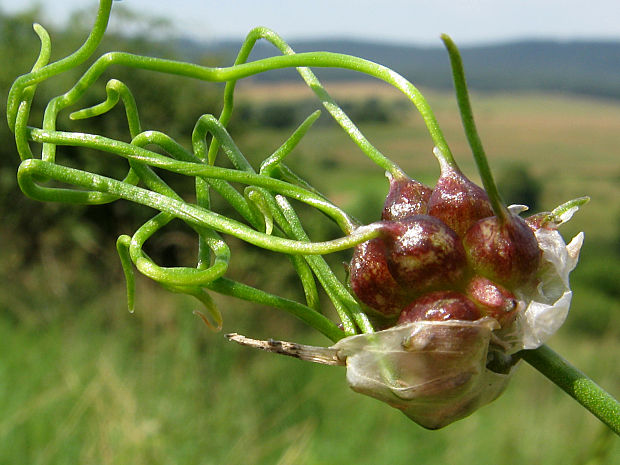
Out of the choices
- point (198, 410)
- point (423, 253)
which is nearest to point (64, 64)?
point (423, 253)

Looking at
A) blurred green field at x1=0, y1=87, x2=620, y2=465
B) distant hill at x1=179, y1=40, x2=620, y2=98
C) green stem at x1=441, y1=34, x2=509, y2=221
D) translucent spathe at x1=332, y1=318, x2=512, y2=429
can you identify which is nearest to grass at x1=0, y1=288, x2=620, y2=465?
blurred green field at x1=0, y1=87, x2=620, y2=465

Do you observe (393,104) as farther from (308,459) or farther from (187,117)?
(308,459)

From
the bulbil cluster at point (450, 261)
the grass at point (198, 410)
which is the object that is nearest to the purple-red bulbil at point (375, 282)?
the bulbil cluster at point (450, 261)

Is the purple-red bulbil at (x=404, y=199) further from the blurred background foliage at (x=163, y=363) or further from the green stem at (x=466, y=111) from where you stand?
the blurred background foliage at (x=163, y=363)

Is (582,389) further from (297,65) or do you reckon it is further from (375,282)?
(297,65)

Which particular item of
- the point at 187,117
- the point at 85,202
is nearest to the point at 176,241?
the point at 187,117
